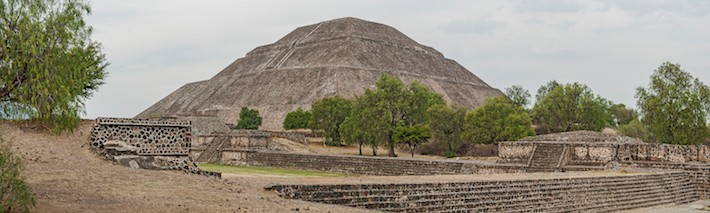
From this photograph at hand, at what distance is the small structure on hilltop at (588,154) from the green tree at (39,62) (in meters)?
21.4

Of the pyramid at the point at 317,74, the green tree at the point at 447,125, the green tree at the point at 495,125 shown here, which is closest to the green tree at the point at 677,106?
the green tree at the point at 495,125

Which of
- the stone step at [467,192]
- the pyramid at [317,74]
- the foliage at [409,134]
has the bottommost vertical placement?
the stone step at [467,192]

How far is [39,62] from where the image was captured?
1087cm

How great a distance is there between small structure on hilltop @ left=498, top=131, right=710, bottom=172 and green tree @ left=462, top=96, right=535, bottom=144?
17.1 metres

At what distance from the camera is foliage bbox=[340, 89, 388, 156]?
158 feet

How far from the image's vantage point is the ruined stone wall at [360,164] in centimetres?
3011

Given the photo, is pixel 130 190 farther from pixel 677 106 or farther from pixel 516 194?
pixel 677 106

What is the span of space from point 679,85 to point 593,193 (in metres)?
29.6

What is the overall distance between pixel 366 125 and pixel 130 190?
125ft

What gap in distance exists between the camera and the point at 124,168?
14242 millimetres

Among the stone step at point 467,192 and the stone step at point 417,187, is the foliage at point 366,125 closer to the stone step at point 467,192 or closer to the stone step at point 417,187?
the stone step at point 467,192

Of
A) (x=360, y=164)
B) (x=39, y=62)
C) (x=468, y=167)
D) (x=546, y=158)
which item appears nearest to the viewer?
(x=39, y=62)

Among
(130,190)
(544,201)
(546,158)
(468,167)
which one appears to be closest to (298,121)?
(468,167)

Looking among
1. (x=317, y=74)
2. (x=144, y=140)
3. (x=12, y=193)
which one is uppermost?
(x=317, y=74)
